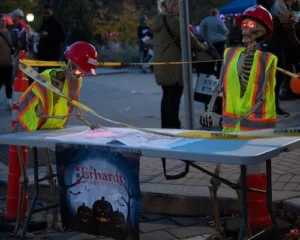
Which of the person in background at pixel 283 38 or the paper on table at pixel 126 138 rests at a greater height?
the person in background at pixel 283 38

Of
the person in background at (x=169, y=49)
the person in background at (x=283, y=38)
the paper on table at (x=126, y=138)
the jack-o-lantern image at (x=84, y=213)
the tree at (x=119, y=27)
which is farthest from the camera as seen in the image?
the tree at (x=119, y=27)

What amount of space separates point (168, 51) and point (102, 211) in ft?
13.4

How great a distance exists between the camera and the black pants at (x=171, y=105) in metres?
8.47

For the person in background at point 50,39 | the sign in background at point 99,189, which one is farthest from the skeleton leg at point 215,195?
the person in background at point 50,39

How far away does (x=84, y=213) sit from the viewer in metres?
4.64

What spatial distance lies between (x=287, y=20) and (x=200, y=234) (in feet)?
16.8

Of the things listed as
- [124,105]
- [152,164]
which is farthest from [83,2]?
[152,164]

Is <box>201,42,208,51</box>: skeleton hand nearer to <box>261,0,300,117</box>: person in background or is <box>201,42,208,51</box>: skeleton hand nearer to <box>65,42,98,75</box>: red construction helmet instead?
<box>261,0,300,117</box>: person in background

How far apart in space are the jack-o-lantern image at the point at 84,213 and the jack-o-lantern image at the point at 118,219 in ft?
0.71

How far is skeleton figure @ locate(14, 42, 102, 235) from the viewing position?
500 centimetres

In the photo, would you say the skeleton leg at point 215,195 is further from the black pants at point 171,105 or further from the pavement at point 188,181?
the black pants at point 171,105

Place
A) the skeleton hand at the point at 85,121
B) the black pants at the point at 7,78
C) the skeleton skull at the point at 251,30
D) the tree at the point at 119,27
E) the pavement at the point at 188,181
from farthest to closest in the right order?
the tree at the point at 119,27 → the black pants at the point at 7,78 → the pavement at the point at 188,181 → the skeleton hand at the point at 85,121 → the skeleton skull at the point at 251,30

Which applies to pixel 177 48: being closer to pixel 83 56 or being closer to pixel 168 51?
pixel 168 51

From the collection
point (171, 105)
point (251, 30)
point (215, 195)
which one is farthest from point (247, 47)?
point (171, 105)
